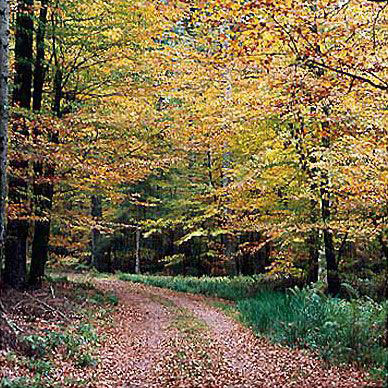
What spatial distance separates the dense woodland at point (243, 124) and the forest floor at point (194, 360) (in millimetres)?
576

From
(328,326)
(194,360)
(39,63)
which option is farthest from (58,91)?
(328,326)

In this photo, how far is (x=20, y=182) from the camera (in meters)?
9.47

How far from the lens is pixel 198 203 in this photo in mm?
19703

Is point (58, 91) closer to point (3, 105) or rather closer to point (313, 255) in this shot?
point (3, 105)

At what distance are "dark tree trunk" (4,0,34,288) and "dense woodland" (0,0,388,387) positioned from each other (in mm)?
32

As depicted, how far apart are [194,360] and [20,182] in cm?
548

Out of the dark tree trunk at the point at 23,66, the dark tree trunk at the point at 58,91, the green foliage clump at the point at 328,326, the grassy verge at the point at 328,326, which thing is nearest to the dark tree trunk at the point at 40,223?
the dark tree trunk at the point at 23,66

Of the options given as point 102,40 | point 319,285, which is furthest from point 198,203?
point 102,40

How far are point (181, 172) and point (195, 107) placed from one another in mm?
7494

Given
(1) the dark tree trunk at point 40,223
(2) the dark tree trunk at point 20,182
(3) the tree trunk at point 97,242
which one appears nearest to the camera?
(2) the dark tree trunk at point 20,182

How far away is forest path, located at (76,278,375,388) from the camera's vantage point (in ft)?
19.9

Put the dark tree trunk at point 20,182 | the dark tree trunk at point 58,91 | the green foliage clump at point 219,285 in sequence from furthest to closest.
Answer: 1. the green foliage clump at point 219,285
2. the dark tree trunk at point 58,91
3. the dark tree trunk at point 20,182

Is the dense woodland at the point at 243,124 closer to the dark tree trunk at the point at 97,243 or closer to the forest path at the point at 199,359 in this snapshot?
the forest path at the point at 199,359

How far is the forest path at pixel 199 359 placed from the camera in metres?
6.08
